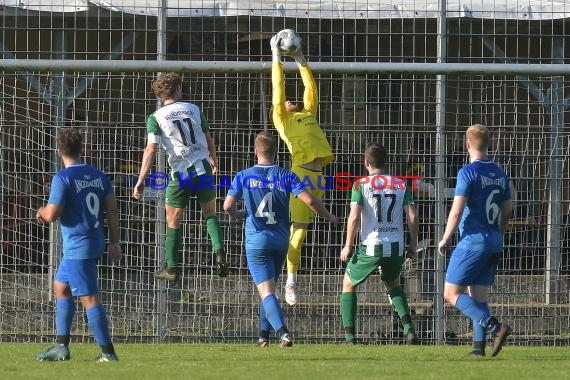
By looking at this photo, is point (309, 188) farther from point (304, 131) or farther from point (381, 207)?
point (381, 207)

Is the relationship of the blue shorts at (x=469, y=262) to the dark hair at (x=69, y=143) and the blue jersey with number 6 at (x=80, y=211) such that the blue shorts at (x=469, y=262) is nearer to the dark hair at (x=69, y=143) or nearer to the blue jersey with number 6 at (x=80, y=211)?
the blue jersey with number 6 at (x=80, y=211)

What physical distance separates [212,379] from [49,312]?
5.34 m

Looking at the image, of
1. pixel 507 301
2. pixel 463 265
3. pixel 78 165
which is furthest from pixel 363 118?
pixel 78 165

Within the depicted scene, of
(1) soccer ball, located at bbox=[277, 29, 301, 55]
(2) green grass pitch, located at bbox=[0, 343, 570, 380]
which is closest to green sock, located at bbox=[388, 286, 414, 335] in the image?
(2) green grass pitch, located at bbox=[0, 343, 570, 380]

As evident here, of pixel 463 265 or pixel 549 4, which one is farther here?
pixel 549 4

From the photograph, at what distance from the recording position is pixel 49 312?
14680 mm

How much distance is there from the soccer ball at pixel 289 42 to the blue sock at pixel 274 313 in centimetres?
258

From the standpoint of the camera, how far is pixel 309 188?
1362 centimetres

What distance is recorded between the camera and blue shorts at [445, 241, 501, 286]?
37.6ft

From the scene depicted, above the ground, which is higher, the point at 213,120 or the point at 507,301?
the point at 213,120

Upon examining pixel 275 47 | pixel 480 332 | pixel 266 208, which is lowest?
pixel 480 332

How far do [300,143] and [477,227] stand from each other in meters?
2.73

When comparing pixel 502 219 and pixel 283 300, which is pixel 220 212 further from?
pixel 502 219

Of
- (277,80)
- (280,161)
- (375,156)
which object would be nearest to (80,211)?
(277,80)
